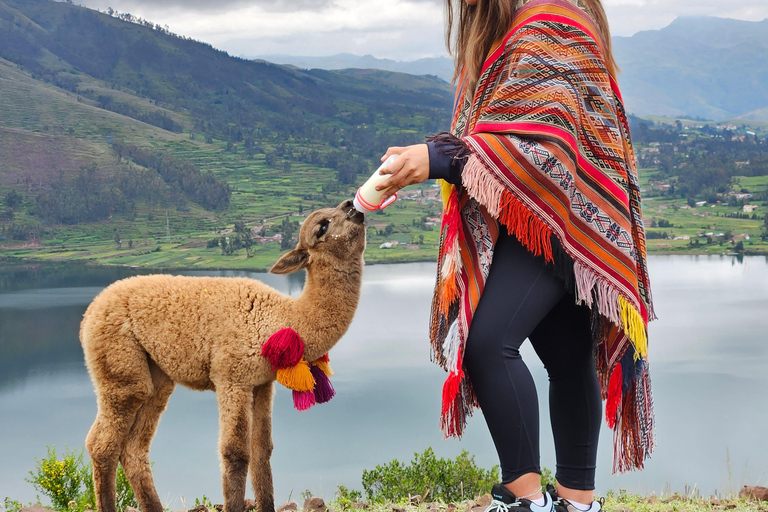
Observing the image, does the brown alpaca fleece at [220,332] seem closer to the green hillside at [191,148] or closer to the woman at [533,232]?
the woman at [533,232]

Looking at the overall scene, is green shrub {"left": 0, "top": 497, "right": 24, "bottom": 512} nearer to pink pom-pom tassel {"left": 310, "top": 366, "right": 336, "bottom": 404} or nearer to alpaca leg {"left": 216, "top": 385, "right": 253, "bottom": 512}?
alpaca leg {"left": 216, "top": 385, "right": 253, "bottom": 512}

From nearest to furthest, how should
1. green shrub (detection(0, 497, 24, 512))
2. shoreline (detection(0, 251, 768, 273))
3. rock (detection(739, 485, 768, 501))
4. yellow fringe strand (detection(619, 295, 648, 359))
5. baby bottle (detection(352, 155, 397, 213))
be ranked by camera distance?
1. yellow fringe strand (detection(619, 295, 648, 359))
2. baby bottle (detection(352, 155, 397, 213))
3. rock (detection(739, 485, 768, 501))
4. green shrub (detection(0, 497, 24, 512))
5. shoreline (detection(0, 251, 768, 273))

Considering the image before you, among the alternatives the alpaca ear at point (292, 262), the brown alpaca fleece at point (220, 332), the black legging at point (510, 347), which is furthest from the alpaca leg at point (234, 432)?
the black legging at point (510, 347)

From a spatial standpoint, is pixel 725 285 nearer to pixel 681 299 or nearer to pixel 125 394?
pixel 681 299

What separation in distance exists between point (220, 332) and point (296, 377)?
0.30 m

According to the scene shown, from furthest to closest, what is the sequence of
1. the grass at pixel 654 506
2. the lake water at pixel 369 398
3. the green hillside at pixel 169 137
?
the green hillside at pixel 169 137 < the lake water at pixel 369 398 < the grass at pixel 654 506

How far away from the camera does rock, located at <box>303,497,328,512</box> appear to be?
284 centimetres

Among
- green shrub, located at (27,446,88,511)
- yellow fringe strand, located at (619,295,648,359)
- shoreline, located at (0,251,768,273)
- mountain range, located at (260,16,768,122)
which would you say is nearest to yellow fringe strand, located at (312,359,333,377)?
yellow fringe strand, located at (619,295,648,359)

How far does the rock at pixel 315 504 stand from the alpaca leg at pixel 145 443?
24.6 inches

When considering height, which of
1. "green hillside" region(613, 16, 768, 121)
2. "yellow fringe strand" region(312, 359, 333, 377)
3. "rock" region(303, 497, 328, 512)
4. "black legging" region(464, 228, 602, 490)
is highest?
"green hillside" region(613, 16, 768, 121)

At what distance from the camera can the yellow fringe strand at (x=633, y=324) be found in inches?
67.1

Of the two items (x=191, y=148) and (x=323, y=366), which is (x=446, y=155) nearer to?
(x=323, y=366)

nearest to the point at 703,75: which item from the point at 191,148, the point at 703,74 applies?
the point at 703,74

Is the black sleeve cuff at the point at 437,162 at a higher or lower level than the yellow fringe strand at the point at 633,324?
higher
